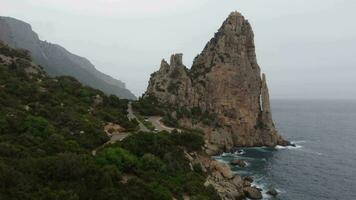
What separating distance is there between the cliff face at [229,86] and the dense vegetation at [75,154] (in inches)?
2033

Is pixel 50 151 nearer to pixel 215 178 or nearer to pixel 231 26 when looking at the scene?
pixel 215 178

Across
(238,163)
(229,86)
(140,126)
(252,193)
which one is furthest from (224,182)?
(229,86)

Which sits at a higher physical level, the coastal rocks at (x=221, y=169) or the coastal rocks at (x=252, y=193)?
the coastal rocks at (x=221, y=169)

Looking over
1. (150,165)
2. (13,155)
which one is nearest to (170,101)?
(150,165)

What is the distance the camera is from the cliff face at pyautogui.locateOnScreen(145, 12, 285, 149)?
117 m

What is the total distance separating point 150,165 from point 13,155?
1259 cm

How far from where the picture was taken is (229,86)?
120562mm

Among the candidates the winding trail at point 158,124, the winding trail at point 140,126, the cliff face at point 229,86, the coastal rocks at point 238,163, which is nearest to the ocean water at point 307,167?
the coastal rocks at point 238,163

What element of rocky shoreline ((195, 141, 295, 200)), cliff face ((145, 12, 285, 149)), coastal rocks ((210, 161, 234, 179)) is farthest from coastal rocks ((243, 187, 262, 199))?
cliff face ((145, 12, 285, 149))

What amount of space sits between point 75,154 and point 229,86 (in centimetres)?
8815

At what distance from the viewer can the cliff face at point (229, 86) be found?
117m

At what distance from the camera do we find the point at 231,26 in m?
126

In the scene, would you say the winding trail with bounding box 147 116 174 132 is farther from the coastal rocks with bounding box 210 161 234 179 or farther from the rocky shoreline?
the coastal rocks with bounding box 210 161 234 179

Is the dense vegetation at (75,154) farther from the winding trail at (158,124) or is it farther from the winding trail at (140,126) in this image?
the winding trail at (158,124)
